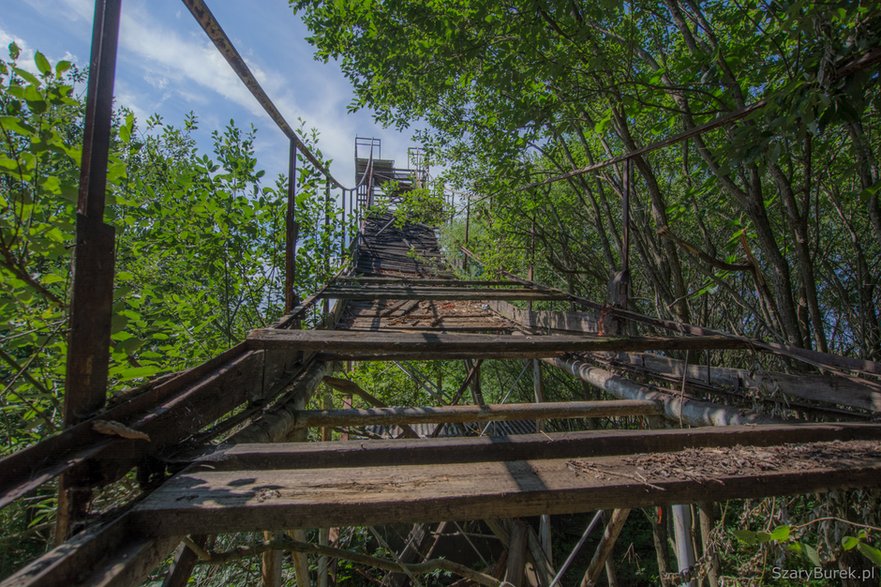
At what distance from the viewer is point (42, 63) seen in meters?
1.54

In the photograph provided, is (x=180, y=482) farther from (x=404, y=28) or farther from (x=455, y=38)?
(x=404, y=28)

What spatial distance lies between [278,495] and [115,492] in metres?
0.50

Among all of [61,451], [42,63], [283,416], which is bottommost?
[283,416]

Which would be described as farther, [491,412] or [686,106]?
[686,106]

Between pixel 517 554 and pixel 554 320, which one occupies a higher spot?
pixel 554 320

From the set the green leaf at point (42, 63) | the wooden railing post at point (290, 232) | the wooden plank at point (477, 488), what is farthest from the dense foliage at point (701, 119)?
the green leaf at point (42, 63)

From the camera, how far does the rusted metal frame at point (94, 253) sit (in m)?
1.07

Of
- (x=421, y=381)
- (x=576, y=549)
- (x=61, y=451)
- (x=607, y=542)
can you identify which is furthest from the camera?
(x=421, y=381)

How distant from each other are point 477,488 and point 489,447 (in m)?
0.34

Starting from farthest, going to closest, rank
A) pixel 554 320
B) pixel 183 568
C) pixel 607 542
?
1. pixel 554 320
2. pixel 607 542
3. pixel 183 568

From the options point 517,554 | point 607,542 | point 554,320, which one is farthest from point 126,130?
point 517,554

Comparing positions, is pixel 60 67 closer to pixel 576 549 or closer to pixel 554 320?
pixel 554 320

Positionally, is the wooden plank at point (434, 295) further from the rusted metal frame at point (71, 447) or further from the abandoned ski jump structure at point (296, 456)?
the rusted metal frame at point (71, 447)

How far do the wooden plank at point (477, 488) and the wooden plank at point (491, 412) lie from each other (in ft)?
4.61
